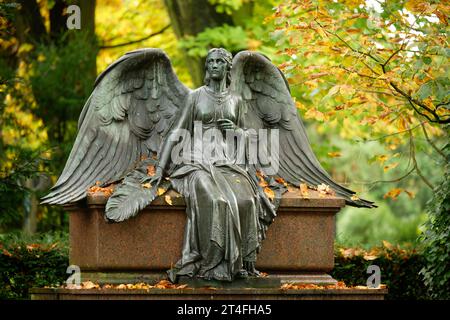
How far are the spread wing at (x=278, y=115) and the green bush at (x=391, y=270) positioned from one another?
182 centimetres

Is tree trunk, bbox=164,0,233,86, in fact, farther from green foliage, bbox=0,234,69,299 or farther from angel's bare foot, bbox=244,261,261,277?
angel's bare foot, bbox=244,261,261,277

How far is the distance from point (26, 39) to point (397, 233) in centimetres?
1230

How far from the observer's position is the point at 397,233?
26.2 meters

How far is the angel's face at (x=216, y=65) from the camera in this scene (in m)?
10.4

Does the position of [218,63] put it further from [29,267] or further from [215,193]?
[29,267]

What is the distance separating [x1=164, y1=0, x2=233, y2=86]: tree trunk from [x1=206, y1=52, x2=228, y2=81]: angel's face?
7.07 metres

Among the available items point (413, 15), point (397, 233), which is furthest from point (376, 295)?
point (397, 233)

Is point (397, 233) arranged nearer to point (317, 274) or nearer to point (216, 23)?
point (216, 23)

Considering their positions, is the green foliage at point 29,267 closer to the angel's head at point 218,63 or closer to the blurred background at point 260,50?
the blurred background at point 260,50

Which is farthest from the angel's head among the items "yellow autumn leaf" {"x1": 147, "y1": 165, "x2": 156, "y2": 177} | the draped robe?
"yellow autumn leaf" {"x1": 147, "y1": 165, "x2": 156, "y2": 177}

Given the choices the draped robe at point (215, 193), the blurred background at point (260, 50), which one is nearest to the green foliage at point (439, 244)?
the blurred background at point (260, 50)

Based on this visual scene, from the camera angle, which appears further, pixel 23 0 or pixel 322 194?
pixel 23 0

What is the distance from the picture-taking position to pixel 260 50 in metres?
17.8

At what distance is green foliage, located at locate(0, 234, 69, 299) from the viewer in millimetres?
12031
